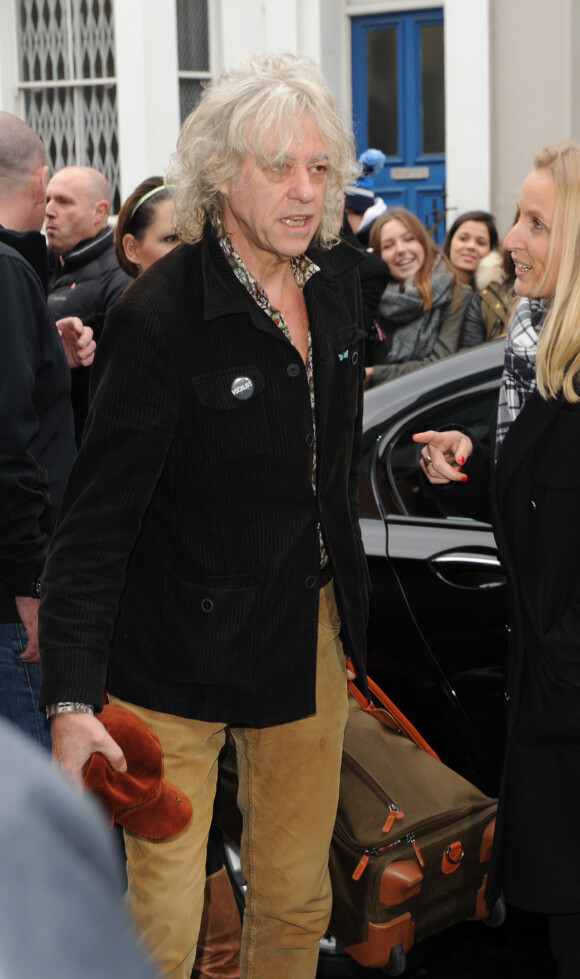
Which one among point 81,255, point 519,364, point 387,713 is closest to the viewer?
point 519,364

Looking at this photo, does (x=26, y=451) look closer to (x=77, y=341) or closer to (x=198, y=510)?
(x=198, y=510)

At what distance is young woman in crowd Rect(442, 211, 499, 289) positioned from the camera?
249 inches

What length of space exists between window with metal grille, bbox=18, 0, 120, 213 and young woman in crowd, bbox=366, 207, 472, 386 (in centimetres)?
498

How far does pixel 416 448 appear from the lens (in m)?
3.20

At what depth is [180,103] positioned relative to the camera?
10266mm

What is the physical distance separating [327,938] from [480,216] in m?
4.26

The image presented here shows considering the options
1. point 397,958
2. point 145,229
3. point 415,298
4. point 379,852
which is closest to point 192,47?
point 415,298

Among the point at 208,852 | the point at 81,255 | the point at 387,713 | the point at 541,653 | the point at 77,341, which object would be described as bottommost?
the point at 208,852

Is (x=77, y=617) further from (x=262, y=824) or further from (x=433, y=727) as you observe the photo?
(x=433, y=727)

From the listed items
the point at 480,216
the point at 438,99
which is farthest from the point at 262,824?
the point at 438,99

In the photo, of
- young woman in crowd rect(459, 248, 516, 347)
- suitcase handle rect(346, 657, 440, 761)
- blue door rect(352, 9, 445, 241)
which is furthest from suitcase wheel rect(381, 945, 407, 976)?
blue door rect(352, 9, 445, 241)

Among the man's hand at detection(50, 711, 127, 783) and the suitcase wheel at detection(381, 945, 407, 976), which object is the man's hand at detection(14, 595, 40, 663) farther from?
the suitcase wheel at detection(381, 945, 407, 976)

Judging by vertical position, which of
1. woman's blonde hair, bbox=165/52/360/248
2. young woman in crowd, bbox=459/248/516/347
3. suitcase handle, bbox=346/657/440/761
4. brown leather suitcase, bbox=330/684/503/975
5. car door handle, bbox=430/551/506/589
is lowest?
brown leather suitcase, bbox=330/684/503/975

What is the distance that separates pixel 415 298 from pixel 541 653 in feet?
11.6
